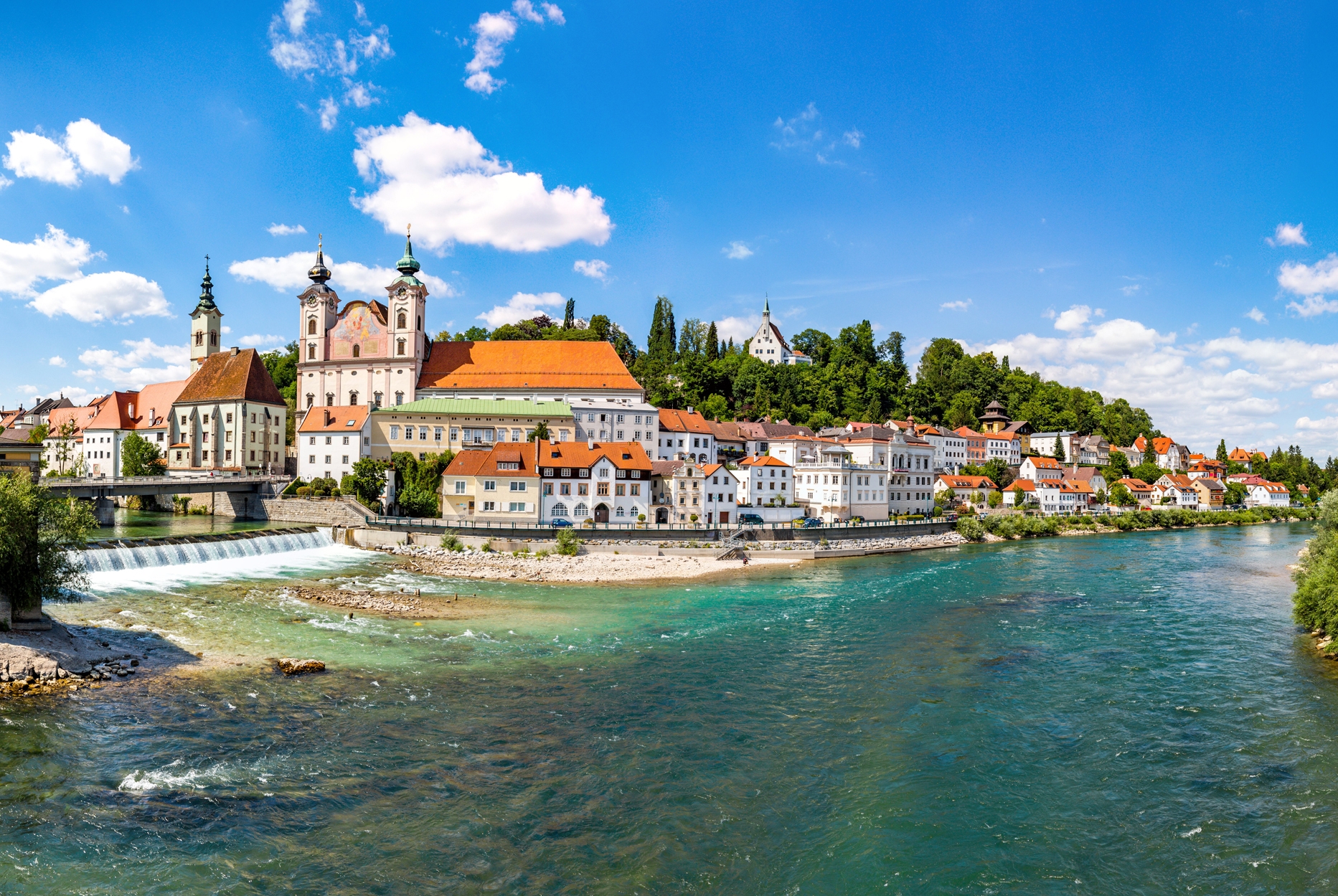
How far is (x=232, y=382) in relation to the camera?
68125 mm

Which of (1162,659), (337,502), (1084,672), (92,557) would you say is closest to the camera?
(1084,672)

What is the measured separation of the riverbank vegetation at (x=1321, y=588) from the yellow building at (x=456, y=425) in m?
49.7

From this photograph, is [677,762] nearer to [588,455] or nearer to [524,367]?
[588,455]

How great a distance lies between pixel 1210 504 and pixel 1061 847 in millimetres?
107872

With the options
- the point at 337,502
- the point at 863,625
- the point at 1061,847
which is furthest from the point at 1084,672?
the point at 337,502

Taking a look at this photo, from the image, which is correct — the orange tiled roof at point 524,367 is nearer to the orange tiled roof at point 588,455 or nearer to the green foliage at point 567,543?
the orange tiled roof at point 588,455

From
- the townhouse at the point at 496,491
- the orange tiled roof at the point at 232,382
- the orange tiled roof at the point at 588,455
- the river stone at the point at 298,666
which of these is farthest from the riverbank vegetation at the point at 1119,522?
the orange tiled roof at the point at 232,382

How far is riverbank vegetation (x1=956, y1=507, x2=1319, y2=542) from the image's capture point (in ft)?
216

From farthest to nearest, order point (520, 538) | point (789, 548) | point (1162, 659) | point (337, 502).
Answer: point (337, 502), point (789, 548), point (520, 538), point (1162, 659)

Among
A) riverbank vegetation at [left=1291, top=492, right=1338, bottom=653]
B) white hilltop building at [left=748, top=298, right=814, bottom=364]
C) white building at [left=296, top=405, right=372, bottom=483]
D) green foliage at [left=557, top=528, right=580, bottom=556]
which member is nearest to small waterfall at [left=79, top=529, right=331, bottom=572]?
green foliage at [left=557, top=528, right=580, bottom=556]

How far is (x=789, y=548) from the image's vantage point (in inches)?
1988

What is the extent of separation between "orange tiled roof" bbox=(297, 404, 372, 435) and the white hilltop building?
73805 millimetres

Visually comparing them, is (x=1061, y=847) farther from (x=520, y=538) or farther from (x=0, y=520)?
(x=520, y=538)

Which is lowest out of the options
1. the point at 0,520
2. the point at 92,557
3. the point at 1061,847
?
the point at 1061,847
